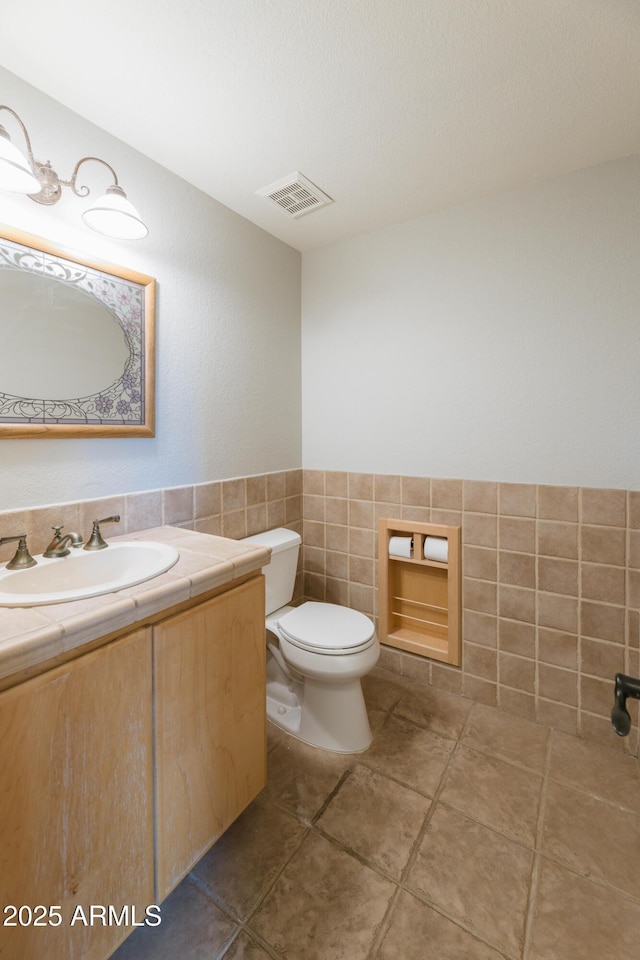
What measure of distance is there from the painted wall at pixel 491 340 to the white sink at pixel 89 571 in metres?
1.20

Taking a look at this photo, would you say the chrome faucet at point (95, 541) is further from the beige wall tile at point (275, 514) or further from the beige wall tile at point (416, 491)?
the beige wall tile at point (416, 491)

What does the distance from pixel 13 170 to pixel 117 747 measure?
1360 mm

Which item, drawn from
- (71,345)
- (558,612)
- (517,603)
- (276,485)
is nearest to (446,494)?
(517,603)

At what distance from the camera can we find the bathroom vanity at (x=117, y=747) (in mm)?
679

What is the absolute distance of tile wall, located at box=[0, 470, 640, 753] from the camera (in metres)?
1.50

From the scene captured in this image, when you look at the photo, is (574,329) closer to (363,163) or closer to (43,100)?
(363,163)

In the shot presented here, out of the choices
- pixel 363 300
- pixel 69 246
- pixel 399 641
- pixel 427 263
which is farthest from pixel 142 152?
pixel 399 641

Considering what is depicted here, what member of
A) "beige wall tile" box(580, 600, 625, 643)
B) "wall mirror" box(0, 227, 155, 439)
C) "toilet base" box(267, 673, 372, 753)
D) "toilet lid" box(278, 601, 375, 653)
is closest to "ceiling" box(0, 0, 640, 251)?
"wall mirror" box(0, 227, 155, 439)

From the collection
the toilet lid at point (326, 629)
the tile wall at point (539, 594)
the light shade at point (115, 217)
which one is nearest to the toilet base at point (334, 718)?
the toilet lid at point (326, 629)

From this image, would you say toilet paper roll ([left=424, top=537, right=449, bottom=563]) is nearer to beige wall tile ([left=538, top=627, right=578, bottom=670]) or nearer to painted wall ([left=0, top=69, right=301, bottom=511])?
beige wall tile ([left=538, top=627, right=578, bottom=670])

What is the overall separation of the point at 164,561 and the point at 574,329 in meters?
1.72

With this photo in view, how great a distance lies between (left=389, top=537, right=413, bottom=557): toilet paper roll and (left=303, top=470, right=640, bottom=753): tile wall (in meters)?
0.12

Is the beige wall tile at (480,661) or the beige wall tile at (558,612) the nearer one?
the beige wall tile at (558,612)

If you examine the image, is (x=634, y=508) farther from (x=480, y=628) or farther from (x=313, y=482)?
(x=313, y=482)
